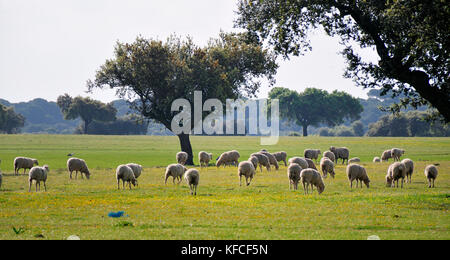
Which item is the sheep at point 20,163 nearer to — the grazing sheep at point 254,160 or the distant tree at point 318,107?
the grazing sheep at point 254,160

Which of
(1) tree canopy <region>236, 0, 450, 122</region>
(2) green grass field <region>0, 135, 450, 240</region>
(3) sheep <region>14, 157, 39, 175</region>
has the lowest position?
(2) green grass field <region>0, 135, 450, 240</region>

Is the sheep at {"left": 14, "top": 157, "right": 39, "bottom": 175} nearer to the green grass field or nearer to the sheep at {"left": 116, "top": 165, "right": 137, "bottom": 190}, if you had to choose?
the green grass field

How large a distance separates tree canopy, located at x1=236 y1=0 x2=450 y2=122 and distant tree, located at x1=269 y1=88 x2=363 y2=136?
135950mm

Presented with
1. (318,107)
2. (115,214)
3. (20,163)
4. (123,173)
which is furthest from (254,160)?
(318,107)

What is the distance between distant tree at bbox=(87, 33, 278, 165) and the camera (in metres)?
56.3

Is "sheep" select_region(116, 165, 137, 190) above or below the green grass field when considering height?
above

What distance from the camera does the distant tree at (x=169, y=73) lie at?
56.3m

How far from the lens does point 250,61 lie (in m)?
59.2

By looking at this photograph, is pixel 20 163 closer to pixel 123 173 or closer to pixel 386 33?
pixel 123 173

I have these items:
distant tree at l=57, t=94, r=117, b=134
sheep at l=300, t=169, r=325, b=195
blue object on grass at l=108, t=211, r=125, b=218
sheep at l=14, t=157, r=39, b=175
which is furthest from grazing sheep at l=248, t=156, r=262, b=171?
distant tree at l=57, t=94, r=117, b=134

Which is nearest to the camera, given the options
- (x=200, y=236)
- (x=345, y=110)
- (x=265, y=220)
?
(x=200, y=236)
